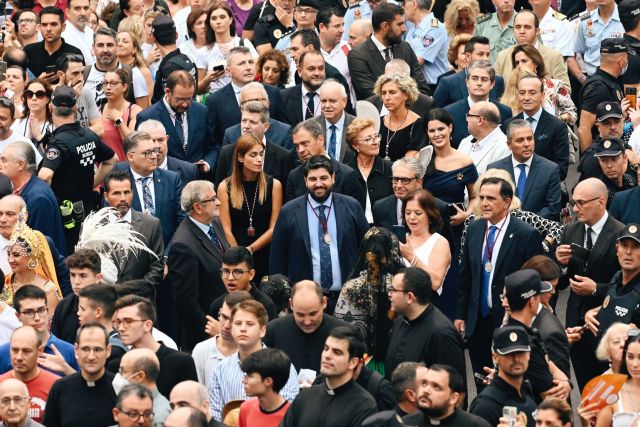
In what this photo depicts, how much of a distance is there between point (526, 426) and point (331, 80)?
5551mm

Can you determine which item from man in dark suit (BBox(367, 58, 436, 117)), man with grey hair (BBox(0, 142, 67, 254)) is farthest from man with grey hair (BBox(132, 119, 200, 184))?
man in dark suit (BBox(367, 58, 436, 117))

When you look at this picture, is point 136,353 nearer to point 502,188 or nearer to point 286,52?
point 502,188

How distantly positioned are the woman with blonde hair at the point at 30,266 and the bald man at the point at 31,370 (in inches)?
60.6

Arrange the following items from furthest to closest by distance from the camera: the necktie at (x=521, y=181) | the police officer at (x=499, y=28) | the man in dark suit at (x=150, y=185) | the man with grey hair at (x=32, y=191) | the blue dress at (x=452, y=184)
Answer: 1. the police officer at (x=499, y=28)
2. the blue dress at (x=452, y=184)
3. the man in dark suit at (x=150, y=185)
4. the necktie at (x=521, y=181)
5. the man with grey hair at (x=32, y=191)

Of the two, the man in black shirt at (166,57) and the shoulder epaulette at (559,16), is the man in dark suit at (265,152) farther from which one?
the shoulder epaulette at (559,16)

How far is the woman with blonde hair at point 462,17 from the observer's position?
18.5 metres

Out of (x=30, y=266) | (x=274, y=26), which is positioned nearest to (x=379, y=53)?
(x=274, y=26)

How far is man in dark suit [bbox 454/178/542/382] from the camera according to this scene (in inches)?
530

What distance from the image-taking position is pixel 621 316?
41.7 feet

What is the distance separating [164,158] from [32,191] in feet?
4.36

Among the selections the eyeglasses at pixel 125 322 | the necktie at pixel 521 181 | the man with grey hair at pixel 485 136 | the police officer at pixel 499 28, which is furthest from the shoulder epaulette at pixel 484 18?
the eyeglasses at pixel 125 322

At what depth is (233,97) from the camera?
16484 millimetres

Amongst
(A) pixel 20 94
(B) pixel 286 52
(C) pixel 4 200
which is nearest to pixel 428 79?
(B) pixel 286 52

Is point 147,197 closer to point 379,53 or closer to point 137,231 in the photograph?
point 137,231
